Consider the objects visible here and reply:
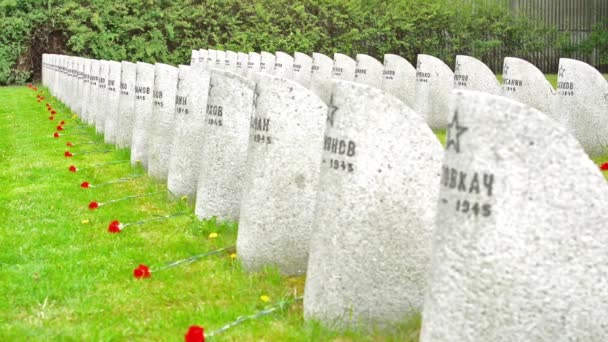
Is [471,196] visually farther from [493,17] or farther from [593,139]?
[493,17]

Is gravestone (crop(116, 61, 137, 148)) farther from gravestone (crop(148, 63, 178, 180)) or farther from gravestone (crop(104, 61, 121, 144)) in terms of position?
gravestone (crop(148, 63, 178, 180))

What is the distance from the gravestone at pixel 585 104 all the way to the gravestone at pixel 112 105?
5487 millimetres

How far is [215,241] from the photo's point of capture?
20.9 feet

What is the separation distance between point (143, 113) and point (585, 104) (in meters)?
4.85

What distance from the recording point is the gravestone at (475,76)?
1230 centimetres

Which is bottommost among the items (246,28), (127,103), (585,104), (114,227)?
(114,227)

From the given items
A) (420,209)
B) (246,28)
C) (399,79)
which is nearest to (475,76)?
(399,79)

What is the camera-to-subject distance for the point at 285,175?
5379 millimetres

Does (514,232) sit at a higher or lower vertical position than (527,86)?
lower

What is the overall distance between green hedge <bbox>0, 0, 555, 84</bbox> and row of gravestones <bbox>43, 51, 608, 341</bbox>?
2221 cm

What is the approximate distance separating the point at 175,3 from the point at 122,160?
18.8m

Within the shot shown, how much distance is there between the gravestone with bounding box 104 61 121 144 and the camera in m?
11.7

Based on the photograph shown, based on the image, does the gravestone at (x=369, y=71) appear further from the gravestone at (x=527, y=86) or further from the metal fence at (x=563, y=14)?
the metal fence at (x=563, y=14)

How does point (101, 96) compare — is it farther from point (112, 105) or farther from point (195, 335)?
point (195, 335)
